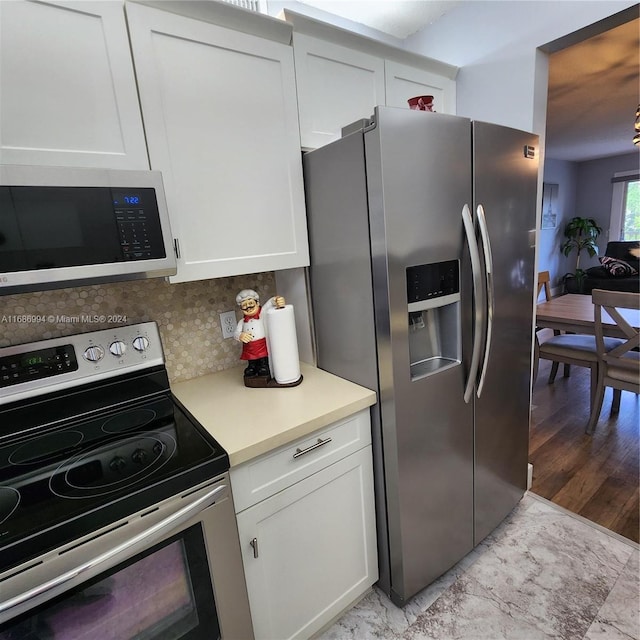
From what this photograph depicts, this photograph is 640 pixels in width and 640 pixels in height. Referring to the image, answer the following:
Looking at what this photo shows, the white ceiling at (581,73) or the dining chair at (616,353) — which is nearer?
the white ceiling at (581,73)

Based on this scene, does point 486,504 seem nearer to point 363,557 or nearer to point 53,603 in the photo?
point 363,557

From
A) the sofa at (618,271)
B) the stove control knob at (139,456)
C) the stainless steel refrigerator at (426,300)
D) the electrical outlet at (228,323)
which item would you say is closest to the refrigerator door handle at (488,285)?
the stainless steel refrigerator at (426,300)

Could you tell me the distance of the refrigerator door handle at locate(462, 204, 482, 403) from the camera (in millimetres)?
1293

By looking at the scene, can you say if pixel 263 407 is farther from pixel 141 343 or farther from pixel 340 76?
pixel 340 76

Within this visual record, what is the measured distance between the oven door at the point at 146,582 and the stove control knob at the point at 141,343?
65 cm

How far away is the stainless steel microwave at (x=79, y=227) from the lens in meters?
0.90

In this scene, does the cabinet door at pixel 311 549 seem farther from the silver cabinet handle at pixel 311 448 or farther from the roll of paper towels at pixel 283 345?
the roll of paper towels at pixel 283 345

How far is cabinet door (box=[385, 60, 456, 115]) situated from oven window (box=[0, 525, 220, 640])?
1.77 metres

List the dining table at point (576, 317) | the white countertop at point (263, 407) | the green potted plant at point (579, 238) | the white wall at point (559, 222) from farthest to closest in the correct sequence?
the green potted plant at point (579, 238)
the white wall at point (559, 222)
the dining table at point (576, 317)
the white countertop at point (263, 407)

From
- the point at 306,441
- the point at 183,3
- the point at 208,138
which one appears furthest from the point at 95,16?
the point at 306,441

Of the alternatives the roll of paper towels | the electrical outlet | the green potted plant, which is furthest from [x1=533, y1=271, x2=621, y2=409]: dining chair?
the green potted plant

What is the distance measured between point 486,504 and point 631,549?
2.23 feet

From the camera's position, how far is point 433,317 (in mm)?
1427

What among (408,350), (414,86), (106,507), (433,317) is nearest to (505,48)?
(414,86)
